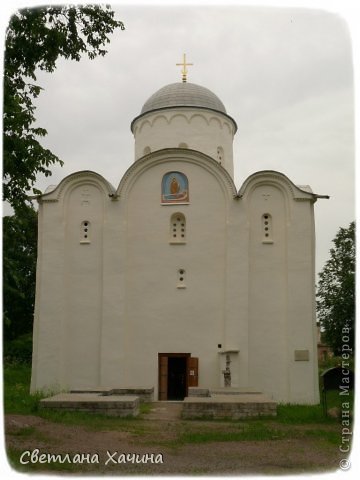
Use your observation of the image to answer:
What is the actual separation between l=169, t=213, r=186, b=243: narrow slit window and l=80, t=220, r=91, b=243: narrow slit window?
2483 mm

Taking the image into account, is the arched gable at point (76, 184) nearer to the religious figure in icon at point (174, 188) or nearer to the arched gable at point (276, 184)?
the religious figure in icon at point (174, 188)

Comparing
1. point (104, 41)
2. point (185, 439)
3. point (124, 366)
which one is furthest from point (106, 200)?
point (185, 439)

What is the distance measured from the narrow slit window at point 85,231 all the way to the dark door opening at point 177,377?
169 inches

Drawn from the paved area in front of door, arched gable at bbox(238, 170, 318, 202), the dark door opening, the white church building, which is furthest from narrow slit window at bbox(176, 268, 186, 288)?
the paved area in front of door

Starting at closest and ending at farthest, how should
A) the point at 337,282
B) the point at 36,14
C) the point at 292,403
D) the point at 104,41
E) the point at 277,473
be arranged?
1. the point at 277,473
2. the point at 36,14
3. the point at 104,41
4. the point at 292,403
5. the point at 337,282

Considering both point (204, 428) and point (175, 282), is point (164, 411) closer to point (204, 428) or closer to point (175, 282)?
point (204, 428)

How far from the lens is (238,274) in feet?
52.4

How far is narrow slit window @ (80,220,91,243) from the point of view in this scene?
16.8 m

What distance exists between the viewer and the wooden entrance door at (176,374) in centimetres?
1577

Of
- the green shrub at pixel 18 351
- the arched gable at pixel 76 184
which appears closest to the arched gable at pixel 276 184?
the arched gable at pixel 76 184

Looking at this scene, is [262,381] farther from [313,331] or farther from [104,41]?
[104,41]

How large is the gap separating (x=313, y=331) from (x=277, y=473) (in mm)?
9703

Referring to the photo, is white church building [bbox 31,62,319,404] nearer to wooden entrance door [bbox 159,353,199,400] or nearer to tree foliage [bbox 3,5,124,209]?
wooden entrance door [bbox 159,353,199,400]

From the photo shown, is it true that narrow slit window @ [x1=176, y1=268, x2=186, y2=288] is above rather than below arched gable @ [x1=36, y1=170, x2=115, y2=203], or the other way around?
below
